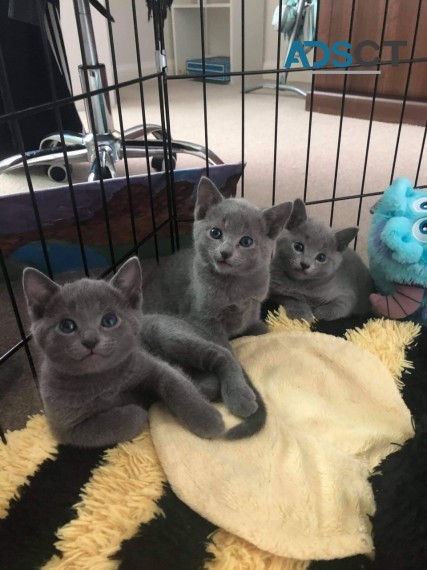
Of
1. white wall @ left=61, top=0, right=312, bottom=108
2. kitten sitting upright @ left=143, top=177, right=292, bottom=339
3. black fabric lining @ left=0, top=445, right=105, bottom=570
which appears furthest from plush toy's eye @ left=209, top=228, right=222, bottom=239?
white wall @ left=61, top=0, right=312, bottom=108

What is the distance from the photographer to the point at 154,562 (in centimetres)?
67

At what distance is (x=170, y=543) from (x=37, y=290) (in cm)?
43

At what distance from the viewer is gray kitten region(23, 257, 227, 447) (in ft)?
2.40

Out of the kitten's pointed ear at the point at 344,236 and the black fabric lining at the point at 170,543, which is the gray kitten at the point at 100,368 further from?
the kitten's pointed ear at the point at 344,236

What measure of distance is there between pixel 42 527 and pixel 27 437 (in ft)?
0.61

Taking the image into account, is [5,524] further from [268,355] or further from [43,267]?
[43,267]

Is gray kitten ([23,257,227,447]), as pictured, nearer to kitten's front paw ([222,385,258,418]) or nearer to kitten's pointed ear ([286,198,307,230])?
kitten's front paw ([222,385,258,418])

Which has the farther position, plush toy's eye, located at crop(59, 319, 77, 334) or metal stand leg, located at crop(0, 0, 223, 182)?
metal stand leg, located at crop(0, 0, 223, 182)

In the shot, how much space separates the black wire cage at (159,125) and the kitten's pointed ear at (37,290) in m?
0.17

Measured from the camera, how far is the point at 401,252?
1124 mm

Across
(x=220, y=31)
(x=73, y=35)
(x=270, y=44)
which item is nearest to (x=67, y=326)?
(x=73, y=35)

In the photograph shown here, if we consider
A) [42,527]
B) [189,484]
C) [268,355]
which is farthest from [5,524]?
[268,355]

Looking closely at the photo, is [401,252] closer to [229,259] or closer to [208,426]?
[229,259]

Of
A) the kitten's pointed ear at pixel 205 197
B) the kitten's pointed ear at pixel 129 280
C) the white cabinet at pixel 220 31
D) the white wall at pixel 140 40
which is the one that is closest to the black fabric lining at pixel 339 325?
the kitten's pointed ear at pixel 205 197
